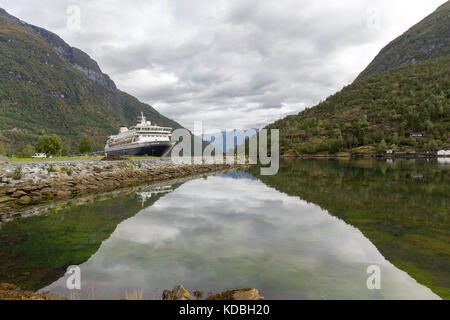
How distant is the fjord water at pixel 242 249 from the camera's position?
7090 mm

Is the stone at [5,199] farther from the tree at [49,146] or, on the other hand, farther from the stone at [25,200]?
the tree at [49,146]

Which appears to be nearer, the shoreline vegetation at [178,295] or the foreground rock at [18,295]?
the shoreline vegetation at [178,295]

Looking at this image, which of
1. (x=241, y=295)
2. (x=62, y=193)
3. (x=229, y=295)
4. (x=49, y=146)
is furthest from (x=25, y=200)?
(x=49, y=146)

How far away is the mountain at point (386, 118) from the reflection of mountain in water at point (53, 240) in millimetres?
119944

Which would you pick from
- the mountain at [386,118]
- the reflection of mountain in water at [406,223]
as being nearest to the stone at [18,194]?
the reflection of mountain in water at [406,223]

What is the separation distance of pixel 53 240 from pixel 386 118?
534ft

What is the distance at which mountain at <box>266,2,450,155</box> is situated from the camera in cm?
11956

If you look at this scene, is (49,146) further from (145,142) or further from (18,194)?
(18,194)

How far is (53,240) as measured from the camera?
441 inches

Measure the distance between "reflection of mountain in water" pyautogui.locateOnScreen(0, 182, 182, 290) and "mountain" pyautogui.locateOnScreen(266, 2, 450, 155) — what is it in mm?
119944

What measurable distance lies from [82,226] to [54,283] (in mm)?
6562

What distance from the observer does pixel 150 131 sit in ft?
253
